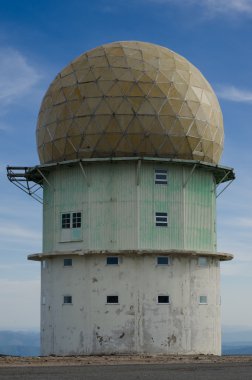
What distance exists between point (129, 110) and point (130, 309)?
33.8 feet

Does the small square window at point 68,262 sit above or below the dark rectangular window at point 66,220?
below

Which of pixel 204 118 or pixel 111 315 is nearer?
pixel 111 315

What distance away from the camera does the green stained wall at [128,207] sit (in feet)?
136

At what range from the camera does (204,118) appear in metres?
43.6

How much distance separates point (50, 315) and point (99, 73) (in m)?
13.3

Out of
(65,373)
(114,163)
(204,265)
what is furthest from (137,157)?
(65,373)

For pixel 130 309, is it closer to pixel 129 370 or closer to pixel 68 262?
pixel 68 262

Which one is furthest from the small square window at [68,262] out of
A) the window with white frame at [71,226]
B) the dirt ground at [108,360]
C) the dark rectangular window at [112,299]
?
the dirt ground at [108,360]

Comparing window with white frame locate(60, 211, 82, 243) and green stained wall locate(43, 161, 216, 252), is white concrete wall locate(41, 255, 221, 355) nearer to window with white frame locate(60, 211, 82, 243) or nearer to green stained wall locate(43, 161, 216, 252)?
green stained wall locate(43, 161, 216, 252)

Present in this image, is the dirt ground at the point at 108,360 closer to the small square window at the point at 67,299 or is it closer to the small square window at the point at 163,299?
the small square window at the point at 163,299

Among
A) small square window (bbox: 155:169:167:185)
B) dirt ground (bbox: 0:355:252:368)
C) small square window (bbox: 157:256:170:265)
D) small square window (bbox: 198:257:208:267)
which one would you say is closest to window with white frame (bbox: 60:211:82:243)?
small square window (bbox: 157:256:170:265)

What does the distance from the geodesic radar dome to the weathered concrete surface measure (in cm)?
1214

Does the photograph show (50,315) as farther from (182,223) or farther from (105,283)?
(182,223)

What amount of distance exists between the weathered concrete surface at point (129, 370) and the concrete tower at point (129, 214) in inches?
239
